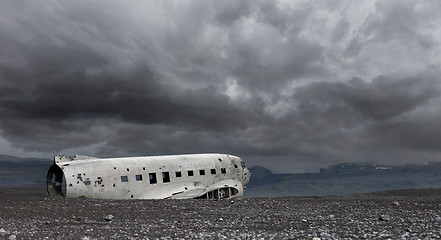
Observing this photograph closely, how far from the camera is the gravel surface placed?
13126 mm

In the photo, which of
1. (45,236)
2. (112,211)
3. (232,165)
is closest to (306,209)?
(112,211)

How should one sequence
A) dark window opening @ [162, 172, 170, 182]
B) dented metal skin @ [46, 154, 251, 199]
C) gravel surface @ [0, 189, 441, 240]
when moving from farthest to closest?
dark window opening @ [162, 172, 170, 182], dented metal skin @ [46, 154, 251, 199], gravel surface @ [0, 189, 441, 240]

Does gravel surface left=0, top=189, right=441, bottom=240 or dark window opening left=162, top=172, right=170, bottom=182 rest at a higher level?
dark window opening left=162, top=172, right=170, bottom=182

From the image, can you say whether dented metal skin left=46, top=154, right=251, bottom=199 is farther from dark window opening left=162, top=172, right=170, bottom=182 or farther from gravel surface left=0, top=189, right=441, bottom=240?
gravel surface left=0, top=189, right=441, bottom=240

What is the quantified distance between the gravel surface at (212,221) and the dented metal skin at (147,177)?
5.51 m

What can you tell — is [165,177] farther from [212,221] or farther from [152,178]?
[212,221]

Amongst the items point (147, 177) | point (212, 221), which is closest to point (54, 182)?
point (147, 177)

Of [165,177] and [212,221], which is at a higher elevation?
[165,177]

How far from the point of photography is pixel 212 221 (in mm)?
17188

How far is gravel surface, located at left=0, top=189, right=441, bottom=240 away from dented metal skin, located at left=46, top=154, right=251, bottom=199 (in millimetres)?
5510

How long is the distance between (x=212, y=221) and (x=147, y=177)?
1746 centimetres

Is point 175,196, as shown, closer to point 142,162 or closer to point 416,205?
point 142,162

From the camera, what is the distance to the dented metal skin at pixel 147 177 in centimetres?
3075

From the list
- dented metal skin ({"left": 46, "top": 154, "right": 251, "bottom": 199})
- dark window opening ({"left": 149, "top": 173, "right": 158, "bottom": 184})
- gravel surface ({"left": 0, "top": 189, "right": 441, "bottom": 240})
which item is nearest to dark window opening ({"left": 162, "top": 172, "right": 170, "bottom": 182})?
dented metal skin ({"left": 46, "top": 154, "right": 251, "bottom": 199})
